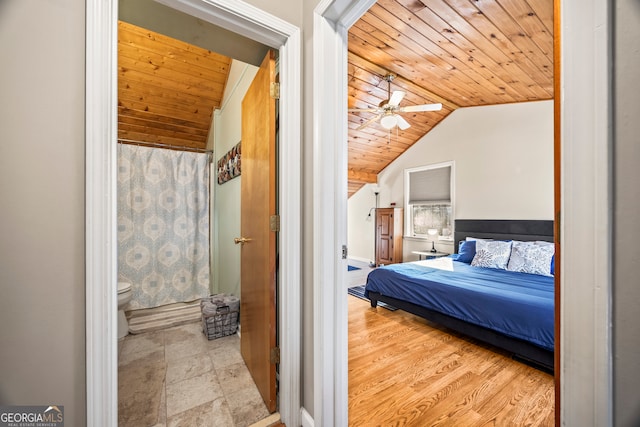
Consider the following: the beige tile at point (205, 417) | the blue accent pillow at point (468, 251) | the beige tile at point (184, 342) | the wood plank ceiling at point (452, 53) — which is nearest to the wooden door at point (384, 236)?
the blue accent pillow at point (468, 251)

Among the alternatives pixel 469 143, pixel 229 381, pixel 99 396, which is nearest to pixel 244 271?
pixel 229 381

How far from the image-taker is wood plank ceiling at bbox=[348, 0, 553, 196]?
208 cm

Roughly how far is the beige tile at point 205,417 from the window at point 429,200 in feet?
14.7

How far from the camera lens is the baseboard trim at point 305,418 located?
125 cm

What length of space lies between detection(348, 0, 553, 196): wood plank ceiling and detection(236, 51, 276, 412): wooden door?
1508 mm

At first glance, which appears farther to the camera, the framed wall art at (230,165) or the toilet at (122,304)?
the framed wall art at (230,165)

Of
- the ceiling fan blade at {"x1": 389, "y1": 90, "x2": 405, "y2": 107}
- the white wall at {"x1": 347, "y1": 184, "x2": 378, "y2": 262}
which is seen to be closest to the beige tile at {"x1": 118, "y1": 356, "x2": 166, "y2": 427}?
the ceiling fan blade at {"x1": 389, "y1": 90, "x2": 405, "y2": 107}

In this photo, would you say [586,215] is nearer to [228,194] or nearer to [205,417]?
[205,417]

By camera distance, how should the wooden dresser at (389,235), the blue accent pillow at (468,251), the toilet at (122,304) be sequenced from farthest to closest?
1. the wooden dresser at (389,235)
2. the blue accent pillow at (468,251)
3. the toilet at (122,304)

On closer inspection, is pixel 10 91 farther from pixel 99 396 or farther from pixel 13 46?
pixel 99 396

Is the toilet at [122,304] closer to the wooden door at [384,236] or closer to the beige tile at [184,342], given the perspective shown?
the beige tile at [184,342]

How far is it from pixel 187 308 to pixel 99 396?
2200mm

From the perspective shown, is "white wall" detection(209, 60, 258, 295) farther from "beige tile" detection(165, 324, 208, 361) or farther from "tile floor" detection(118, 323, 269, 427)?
"tile floor" detection(118, 323, 269, 427)

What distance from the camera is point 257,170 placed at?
5.38 ft
